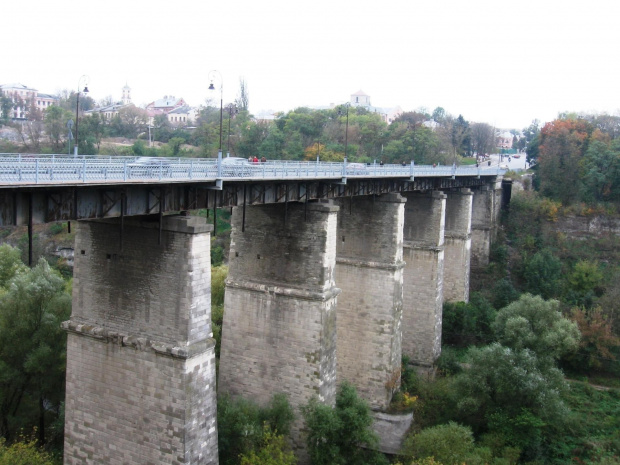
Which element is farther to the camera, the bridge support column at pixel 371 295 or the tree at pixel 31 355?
the bridge support column at pixel 371 295

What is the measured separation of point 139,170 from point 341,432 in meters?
Result: 12.1

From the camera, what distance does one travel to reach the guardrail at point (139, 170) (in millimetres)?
11297

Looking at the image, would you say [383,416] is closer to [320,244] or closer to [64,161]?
[320,244]

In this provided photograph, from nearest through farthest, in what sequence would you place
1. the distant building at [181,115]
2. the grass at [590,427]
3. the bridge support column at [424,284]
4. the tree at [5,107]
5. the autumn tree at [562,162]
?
the grass at [590,427], the bridge support column at [424,284], the autumn tree at [562,162], the tree at [5,107], the distant building at [181,115]

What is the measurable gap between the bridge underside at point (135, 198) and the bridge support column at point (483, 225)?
26.6m

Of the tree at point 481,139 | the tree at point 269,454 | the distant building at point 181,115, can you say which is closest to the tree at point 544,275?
the tree at point 269,454

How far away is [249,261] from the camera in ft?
71.6

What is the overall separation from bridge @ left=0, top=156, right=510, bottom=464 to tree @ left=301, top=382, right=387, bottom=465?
2.43 feet

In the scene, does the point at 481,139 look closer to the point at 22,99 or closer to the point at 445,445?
the point at 22,99

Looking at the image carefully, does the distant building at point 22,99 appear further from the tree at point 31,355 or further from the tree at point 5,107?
the tree at point 31,355

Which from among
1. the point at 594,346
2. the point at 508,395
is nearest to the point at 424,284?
the point at 508,395

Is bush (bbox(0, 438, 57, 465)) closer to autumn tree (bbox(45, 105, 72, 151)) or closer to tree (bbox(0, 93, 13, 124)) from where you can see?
autumn tree (bbox(45, 105, 72, 151))

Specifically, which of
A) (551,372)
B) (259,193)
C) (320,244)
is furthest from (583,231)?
(259,193)

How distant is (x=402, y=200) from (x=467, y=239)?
13710 millimetres
